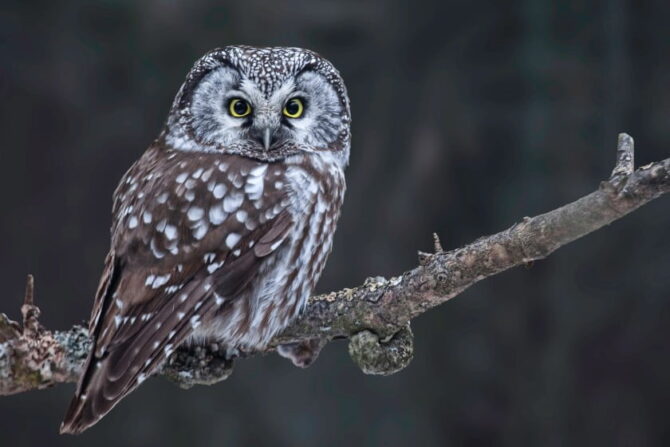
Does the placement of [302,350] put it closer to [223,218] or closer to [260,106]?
[223,218]

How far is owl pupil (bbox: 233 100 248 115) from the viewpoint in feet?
7.12

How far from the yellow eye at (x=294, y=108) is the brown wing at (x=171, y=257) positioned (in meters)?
0.14

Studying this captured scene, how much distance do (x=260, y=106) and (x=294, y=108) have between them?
126 mm

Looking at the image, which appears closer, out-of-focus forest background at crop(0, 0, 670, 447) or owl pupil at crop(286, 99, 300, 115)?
owl pupil at crop(286, 99, 300, 115)

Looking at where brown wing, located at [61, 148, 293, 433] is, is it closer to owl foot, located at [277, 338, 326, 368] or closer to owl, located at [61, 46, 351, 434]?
owl, located at [61, 46, 351, 434]

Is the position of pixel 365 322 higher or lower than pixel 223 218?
lower

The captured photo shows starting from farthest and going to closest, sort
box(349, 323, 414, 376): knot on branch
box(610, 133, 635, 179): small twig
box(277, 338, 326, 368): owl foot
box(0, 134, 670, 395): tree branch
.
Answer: box(277, 338, 326, 368): owl foot
box(349, 323, 414, 376): knot on branch
box(0, 134, 670, 395): tree branch
box(610, 133, 635, 179): small twig

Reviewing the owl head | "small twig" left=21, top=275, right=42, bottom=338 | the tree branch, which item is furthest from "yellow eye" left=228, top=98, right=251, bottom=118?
"small twig" left=21, top=275, right=42, bottom=338

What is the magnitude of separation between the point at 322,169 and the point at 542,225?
0.72 m

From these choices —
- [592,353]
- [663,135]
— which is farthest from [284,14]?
[592,353]

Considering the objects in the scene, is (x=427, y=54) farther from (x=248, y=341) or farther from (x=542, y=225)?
(x=542, y=225)

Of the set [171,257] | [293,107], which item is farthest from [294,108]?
[171,257]

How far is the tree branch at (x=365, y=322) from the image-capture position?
183cm

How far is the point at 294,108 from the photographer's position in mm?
2229
